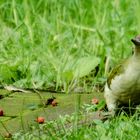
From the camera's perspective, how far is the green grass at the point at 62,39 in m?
6.08

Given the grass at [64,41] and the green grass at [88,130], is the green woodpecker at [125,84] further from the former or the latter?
the grass at [64,41]

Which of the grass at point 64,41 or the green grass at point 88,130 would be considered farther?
the grass at point 64,41

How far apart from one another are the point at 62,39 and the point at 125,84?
2479mm

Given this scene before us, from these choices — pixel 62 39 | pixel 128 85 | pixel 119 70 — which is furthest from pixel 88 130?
pixel 62 39

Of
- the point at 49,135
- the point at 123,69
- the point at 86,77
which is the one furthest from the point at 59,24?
the point at 49,135

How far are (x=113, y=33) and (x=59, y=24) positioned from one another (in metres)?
0.63

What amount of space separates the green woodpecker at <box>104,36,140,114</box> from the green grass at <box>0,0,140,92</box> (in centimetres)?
110

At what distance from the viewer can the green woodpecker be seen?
449 centimetres

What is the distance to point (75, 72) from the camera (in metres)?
6.00

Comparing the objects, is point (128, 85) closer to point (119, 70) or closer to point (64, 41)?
point (119, 70)

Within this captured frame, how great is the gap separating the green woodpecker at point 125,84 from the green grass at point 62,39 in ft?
3.62

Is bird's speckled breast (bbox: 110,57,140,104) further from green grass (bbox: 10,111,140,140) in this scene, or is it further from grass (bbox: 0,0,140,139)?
grass (bbox: 0,0,140,139)

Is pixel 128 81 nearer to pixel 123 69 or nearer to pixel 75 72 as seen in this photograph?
pixel 123 69

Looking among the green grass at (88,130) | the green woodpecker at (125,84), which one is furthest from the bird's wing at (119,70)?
the green grass at (88,130)
